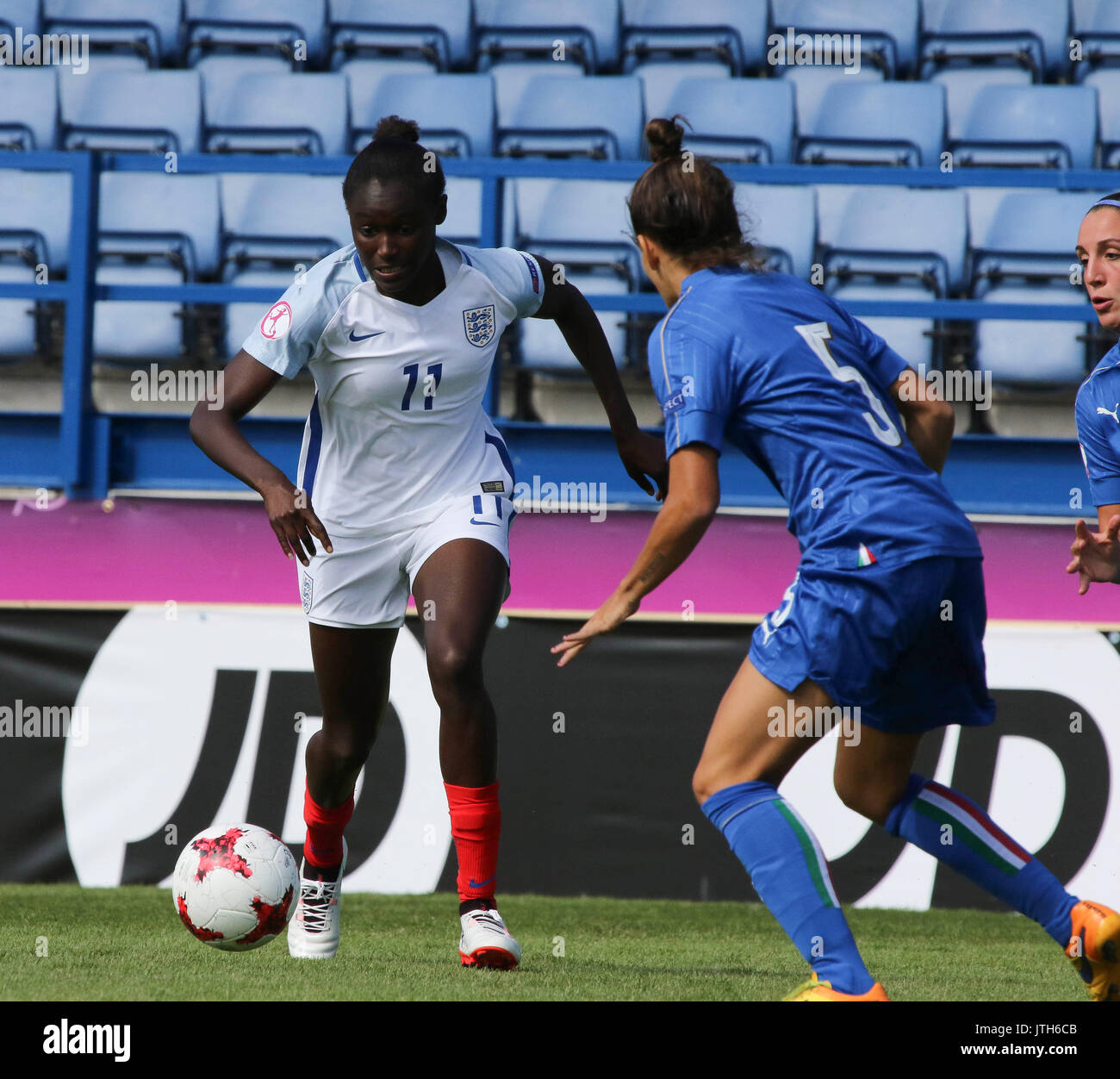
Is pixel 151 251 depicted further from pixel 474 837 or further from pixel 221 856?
pixel 474 837

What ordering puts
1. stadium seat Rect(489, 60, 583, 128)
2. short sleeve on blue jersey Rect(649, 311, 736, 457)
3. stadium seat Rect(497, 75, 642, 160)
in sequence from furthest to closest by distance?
stadium seat Rect(489, 60, 583, 128)
stadium seat Rect(497, 75, 642, 160)
short sleeve on blue jersey Rect(649, 311, 736, 457)

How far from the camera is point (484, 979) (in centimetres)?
359

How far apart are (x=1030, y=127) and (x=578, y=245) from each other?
10.6ft

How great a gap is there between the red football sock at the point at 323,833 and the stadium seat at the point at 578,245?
2714 mm

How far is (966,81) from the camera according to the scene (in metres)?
9.16

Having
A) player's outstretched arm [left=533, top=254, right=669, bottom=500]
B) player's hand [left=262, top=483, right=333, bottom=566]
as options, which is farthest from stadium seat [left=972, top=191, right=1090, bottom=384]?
player's hand [left=262, top=483, right=333, bottom=566]

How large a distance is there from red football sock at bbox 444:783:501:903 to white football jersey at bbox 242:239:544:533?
788 millimetres

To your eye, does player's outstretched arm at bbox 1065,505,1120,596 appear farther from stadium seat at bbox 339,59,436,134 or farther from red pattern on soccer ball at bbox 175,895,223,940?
stadium seat at bbox 339,59,436,134

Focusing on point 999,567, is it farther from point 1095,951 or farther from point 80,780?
point 80,780

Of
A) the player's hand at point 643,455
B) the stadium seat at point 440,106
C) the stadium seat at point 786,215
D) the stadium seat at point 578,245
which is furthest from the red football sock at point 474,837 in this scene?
the stadium seat at point 440,106

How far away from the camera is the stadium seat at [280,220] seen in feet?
23.5

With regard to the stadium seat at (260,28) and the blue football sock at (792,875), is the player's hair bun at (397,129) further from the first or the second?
the stadium seat at (260,28)

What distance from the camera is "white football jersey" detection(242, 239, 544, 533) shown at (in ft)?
12.9

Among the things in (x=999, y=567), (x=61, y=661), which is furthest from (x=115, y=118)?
(x=999, y=567)
